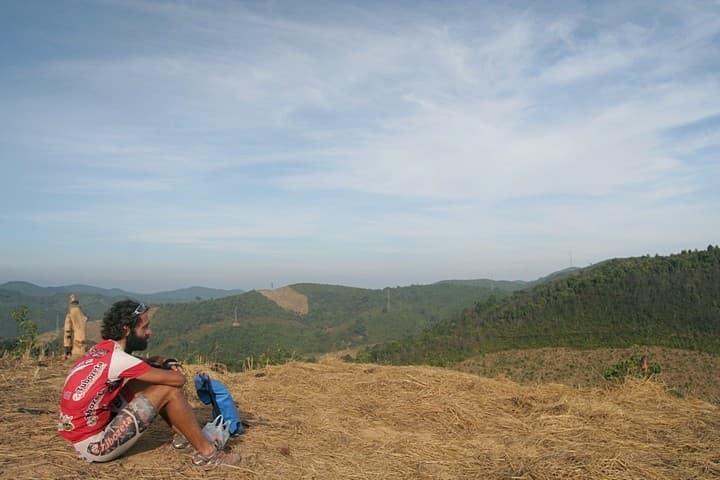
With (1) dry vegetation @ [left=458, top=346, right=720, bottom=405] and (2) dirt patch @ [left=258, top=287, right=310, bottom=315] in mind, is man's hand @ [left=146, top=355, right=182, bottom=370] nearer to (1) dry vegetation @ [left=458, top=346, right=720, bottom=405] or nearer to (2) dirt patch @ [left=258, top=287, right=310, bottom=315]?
(1) dry vegetation @ [left=458, top=346, right=720, bottom=405]

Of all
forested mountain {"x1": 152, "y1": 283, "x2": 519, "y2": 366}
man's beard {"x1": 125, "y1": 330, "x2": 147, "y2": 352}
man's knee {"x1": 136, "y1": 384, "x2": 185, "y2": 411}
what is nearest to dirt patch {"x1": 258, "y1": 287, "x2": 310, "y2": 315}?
forested mountain {"x1": 152, "y1": 283, "x2": 519, "y2": 366}

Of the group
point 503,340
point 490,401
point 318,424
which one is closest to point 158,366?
point 318,424

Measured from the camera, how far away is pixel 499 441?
13.5 ft

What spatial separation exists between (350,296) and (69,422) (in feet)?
400

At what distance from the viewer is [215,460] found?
338cm

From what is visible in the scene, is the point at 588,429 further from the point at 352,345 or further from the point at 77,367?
the point at 352,345

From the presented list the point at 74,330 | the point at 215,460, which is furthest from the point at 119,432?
the point at 74,330

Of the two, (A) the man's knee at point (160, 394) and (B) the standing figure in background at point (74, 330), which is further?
(B) the standing figure in background at point (74, 330)

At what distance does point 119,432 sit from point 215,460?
2.15 feet

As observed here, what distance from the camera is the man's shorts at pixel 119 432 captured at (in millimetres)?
3254

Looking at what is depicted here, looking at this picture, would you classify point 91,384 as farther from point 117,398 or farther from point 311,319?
point 311,319

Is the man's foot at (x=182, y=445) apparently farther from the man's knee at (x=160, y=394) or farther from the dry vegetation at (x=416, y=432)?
the man's knee at (x=160, y=394)

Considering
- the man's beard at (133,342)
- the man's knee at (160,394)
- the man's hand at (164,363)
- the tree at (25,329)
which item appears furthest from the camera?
the tree at (25,329)

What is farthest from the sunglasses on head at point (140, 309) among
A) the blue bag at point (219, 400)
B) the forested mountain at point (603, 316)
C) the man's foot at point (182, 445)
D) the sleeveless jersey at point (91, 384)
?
the forested mountain at point (603, 316)
